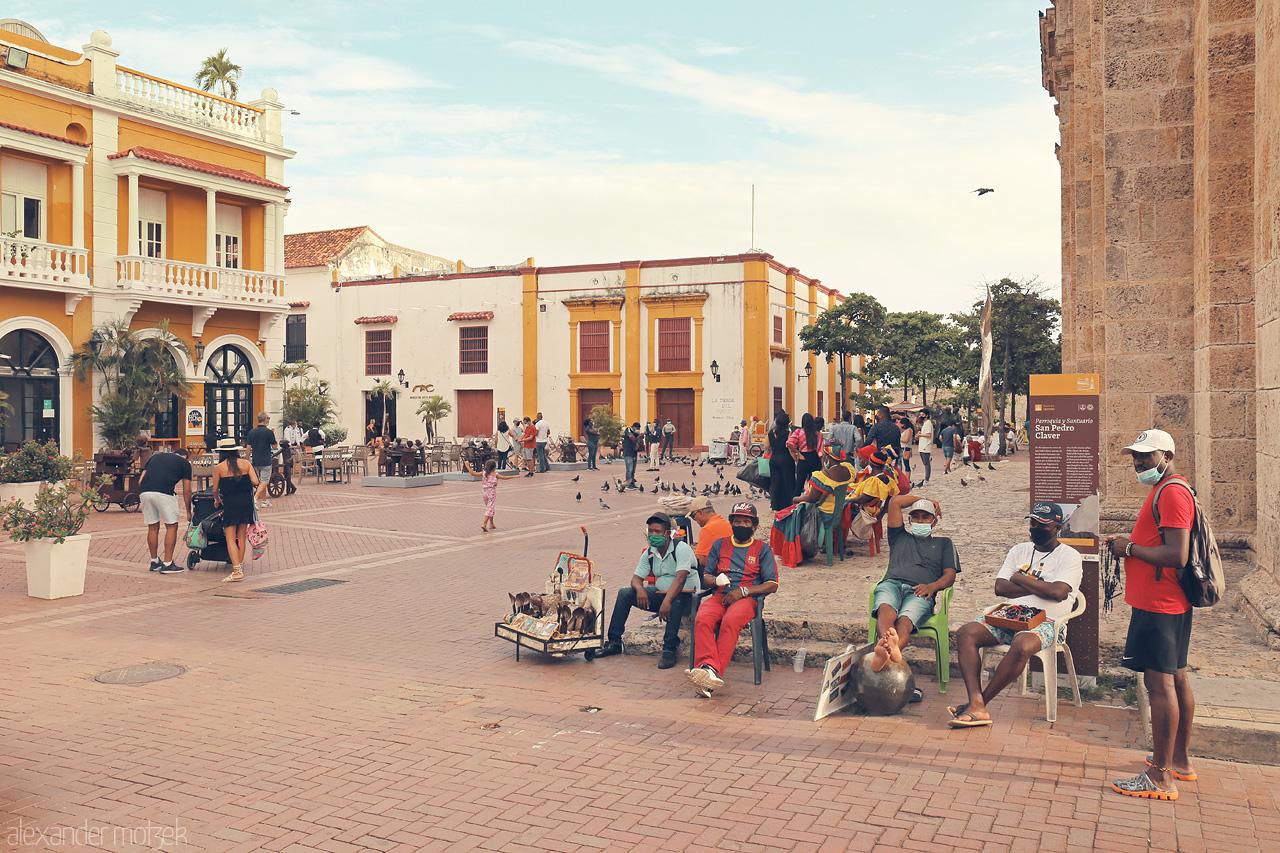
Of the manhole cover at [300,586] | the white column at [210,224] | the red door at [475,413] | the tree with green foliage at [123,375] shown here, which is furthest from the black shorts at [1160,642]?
the red door at [475,413]

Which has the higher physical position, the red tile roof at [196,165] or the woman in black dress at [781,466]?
the red tile roof at [196,165]

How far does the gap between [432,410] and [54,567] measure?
32.6 meters

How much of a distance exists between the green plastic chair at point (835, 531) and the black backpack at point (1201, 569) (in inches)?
231

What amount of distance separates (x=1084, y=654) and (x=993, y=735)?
1.24 meters

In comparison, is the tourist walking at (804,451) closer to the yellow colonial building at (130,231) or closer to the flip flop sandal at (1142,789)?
the flip flop sandal at (1142,789)

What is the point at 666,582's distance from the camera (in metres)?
7.44

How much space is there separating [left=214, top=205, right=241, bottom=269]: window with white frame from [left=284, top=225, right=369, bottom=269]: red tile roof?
19.1 meters

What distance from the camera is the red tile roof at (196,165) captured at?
23.7 m

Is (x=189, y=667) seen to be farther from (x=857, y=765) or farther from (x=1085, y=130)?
(x=1085, y=130)

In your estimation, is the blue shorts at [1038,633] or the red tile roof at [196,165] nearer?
the blue shorts at [1038,633]

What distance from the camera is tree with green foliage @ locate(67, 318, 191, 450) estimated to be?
22797mm

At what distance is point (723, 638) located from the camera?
22.3ft

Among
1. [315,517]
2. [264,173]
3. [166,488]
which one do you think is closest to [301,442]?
[264,173]

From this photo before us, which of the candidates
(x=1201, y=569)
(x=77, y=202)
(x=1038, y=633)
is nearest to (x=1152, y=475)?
(x=1201, y=569)
